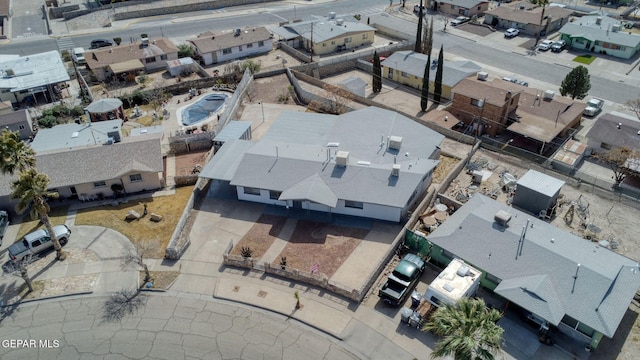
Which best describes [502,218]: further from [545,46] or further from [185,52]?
[185,52]

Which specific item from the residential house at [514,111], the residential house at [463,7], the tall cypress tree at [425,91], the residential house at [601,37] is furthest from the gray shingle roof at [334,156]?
the residential house at [463,7]

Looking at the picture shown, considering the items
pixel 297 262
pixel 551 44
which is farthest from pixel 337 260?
pixel 551 44

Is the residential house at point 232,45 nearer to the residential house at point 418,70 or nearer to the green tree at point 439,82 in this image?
the residential house at point 418,70

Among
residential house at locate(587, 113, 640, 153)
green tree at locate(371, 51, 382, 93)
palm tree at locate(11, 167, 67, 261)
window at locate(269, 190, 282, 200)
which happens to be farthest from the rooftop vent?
palm tree at locate(11, 167, 67, 261)

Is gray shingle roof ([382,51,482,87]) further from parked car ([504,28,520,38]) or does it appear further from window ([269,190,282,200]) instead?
window ([269,190,282,200])

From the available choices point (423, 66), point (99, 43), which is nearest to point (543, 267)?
point (423, 66)

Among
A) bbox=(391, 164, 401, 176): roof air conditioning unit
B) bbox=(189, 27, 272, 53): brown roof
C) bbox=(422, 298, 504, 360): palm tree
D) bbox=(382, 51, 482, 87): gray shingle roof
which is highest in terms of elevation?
bbox=(189, 27, 272, 53): brown roof
